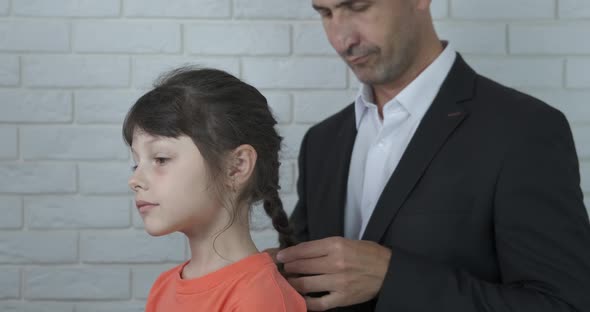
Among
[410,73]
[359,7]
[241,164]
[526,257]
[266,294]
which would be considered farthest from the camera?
[410,73]

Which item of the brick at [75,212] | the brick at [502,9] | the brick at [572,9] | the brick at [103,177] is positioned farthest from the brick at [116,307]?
the brick at [572,9]

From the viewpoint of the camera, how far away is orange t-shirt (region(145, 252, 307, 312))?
1394mm

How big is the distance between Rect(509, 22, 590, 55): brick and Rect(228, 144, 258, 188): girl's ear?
140 centimetres

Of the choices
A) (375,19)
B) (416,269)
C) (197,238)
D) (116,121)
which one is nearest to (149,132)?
(197,238)

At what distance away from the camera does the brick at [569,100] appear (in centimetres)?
266

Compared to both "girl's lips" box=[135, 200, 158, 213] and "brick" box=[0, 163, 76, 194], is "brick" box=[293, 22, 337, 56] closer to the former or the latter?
"brick" box=[0, 163, 76, 194]

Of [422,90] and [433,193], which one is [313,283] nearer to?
[433,193]

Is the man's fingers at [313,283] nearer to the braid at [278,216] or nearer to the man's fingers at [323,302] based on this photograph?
the man's fingers at [323,302]

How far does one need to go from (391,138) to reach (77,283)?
1.20m

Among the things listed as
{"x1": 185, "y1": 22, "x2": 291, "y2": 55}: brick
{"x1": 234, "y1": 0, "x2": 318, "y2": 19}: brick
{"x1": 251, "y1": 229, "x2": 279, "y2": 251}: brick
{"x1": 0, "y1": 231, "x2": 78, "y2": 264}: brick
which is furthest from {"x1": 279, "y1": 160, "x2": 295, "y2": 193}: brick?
{"x1": 0, "y1": 231, "x2": 78, "y2": 264}: brick

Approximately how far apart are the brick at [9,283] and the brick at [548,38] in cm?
173

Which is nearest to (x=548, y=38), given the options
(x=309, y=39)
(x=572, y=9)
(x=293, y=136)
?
(x=572, y=9)

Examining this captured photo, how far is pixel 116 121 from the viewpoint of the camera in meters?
2.62

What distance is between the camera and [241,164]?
1530 mm
